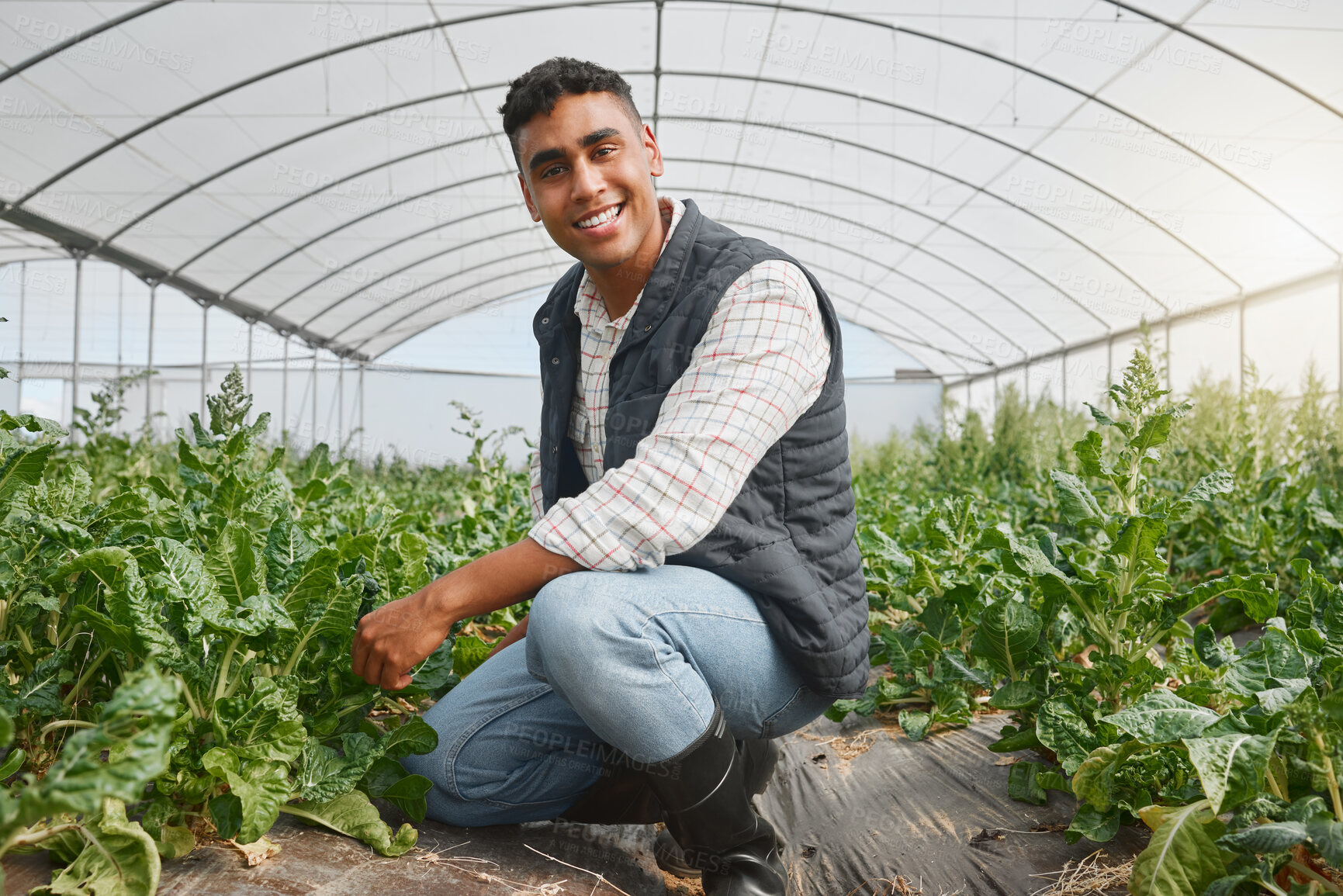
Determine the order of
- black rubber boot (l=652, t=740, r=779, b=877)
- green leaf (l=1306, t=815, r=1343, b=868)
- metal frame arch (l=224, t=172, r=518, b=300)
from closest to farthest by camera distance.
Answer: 1. green leaf (l=1306, t=815, r=1343, b=868)
2. black rubber boot (l=652, t=740, r=779, b=877)
3. metal frame arch (l=224, t=172, r=518, b=300)

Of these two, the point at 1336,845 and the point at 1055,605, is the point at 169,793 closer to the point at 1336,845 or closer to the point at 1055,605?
the point at 1336,845

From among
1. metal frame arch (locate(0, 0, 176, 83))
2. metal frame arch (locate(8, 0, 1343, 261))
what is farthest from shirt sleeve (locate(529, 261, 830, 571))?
metal frame arch (locate(8, 0, 1343, 261))

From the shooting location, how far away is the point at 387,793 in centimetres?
181

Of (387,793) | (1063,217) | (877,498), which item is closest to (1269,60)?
(1063,217)

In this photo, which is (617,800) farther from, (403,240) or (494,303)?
(494,303)

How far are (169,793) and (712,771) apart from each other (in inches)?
36.6

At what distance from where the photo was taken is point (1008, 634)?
2230 mm

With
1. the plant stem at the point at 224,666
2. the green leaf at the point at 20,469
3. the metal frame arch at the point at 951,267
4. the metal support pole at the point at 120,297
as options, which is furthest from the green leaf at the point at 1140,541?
the metal support pole at the point at 120,297

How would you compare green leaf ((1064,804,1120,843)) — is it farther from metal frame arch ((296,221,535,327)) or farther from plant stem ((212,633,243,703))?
metal frame arch ((296,221,535,327))

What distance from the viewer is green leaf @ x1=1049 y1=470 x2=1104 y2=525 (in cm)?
214

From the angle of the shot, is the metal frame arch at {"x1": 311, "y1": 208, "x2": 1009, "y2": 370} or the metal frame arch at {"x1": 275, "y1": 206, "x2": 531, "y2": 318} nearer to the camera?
the metal frame arch at {"x1": 275, "y1": 206, "x2": 531, "y2": 318}

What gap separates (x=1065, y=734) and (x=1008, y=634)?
32 centimetres

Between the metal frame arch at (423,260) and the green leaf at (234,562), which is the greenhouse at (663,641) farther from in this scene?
the metal frame arch at (423,260)

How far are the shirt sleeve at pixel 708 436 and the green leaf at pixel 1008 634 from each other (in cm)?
80
